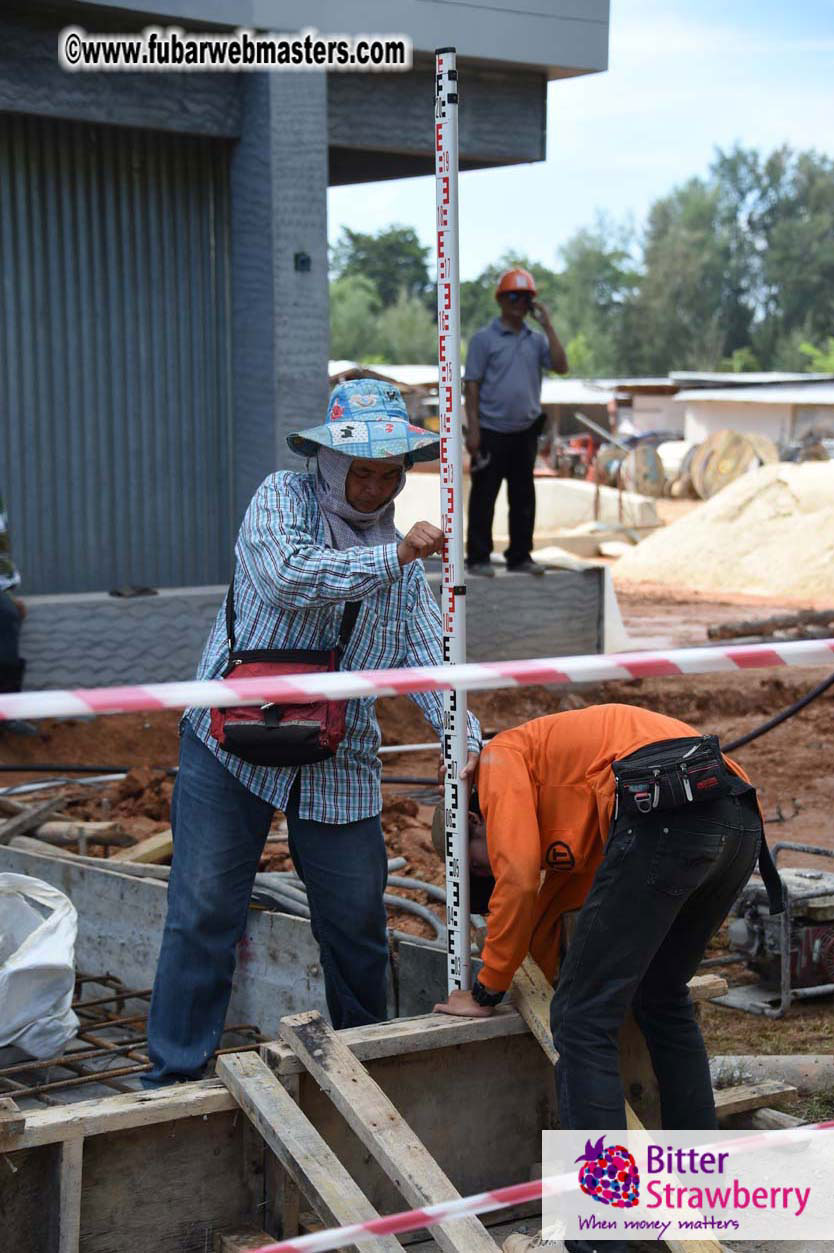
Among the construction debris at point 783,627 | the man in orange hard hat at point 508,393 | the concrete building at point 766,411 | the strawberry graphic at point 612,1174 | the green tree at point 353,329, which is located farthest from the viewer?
the green tree at point 353,329

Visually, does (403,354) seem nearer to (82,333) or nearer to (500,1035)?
(82,333)

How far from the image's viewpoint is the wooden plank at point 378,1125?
3.07m

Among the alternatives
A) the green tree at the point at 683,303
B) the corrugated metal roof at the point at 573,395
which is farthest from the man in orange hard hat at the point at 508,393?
the green tree at the point at 683,303

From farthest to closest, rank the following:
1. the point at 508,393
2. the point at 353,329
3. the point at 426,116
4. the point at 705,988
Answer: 1. the point at 353,329
2. the point at 426,116
3. the point at 508,393
4. the point at 705,988

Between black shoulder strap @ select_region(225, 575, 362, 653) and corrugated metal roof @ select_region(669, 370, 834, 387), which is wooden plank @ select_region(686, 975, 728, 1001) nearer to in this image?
black shoulder strap @ select_region(225, 575, 362, 653)

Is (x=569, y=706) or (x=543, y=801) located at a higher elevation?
(x=543, y=801)

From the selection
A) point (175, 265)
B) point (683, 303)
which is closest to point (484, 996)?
point (175, 265)

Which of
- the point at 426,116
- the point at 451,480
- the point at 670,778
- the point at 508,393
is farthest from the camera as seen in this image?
the point at 426,116

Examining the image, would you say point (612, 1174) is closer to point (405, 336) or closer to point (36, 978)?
point (36, 978)

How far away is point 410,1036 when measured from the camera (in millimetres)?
3604

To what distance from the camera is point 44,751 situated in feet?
31.0

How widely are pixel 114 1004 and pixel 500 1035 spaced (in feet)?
7.07

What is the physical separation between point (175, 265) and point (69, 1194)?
8.25 metres

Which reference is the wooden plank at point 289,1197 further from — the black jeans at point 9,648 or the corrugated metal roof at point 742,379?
the corrugated metal roof at point 742,379
